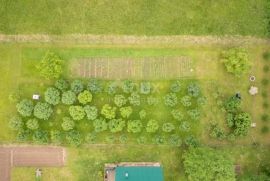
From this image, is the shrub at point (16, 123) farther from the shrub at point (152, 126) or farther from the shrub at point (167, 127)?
the shrub at point (167, 127)

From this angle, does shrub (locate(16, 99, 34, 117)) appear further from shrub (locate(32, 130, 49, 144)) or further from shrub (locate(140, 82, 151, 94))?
shrub (locate(140, 82, 151, 94))

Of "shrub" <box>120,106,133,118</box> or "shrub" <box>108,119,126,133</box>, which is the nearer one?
"shrub" <box>108,119,126,133</box>

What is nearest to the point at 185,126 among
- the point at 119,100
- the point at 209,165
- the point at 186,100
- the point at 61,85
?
the point at 186,100

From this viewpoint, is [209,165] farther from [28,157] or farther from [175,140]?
[28,157]

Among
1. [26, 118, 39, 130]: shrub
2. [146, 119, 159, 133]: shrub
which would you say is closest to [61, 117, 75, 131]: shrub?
[26, 118, 39, 130]: shrub

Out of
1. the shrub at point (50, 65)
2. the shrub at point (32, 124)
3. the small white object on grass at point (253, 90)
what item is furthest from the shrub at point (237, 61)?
the shrub at point (32, 124)

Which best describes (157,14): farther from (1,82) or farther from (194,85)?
(1,82)
